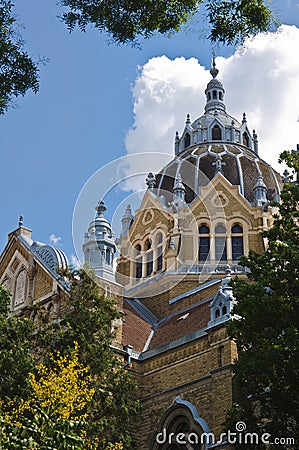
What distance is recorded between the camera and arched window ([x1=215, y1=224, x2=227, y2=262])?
116ft

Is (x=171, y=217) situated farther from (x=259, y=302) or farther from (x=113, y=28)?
(x=113, y=28)

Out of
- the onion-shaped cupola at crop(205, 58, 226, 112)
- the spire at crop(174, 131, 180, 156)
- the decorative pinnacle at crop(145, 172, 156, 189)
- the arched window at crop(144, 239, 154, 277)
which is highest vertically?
the onion-shaped cupola at crop(205, 58, 226, 112)

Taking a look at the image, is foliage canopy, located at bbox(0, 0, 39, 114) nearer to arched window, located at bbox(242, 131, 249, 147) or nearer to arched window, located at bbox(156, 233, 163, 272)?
arched window, located at bbox(156, 233, 163, 272)

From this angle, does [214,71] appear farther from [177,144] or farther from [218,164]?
[218,164]

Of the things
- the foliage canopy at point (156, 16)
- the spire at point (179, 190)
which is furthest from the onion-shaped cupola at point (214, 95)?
the foliage canopy at point (156, 16)

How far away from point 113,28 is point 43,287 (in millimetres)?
17320

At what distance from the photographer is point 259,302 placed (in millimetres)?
15555

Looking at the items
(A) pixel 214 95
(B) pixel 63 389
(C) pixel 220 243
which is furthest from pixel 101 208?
(A) pixel 214 95

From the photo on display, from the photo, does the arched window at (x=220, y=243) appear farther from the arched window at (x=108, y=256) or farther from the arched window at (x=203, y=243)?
the arched window at (x=108, y=256)

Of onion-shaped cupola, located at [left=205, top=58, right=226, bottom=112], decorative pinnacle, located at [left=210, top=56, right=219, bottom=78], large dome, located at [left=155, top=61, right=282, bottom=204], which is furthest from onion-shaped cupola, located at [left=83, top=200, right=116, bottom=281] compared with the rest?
decorative pinnacle, located at [left=210, top=56, right=219, bottom=78]

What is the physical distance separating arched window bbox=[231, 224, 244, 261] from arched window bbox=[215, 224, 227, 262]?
491mm

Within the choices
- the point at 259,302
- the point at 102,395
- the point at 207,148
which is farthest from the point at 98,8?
the point at 207,148

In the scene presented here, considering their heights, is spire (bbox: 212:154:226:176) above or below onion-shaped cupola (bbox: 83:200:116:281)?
above

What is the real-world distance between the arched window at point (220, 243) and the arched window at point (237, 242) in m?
0.49
